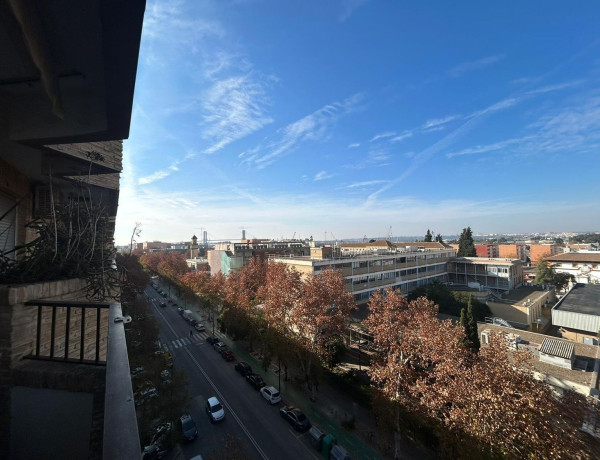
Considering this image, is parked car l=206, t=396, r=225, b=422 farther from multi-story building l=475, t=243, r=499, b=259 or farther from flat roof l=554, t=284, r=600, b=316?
multi-story building l=475, t=243, r=499, b=259

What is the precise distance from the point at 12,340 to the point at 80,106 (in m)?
3.02

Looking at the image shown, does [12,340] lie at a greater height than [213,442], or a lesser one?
greater

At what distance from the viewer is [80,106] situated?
364 centimetres

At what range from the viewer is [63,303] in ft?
8.02

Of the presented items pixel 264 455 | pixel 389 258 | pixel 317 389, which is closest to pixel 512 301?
pixel 389 258

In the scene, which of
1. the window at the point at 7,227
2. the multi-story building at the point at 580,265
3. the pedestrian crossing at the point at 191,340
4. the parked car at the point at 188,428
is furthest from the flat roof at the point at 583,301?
Answer: the window at the point at 7,227

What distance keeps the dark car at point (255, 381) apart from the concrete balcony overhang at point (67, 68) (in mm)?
12472

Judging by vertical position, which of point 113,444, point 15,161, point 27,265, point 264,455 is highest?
point 15,161

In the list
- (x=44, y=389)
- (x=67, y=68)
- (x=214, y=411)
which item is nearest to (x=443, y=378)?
(x=44, y=389)

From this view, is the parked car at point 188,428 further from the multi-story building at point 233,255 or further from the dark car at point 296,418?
the multi-story building at point 233,255

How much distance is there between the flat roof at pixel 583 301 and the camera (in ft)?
53.9

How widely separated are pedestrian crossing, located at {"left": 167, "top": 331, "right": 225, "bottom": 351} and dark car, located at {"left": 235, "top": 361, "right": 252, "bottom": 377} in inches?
215

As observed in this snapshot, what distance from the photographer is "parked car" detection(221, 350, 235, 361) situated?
1578 cm

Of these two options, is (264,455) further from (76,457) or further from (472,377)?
(76,457)
